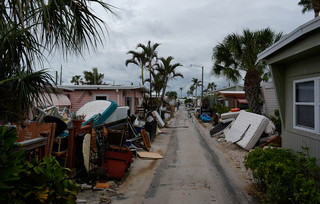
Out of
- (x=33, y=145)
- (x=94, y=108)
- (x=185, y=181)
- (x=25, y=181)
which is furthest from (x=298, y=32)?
(x=94, y=108)

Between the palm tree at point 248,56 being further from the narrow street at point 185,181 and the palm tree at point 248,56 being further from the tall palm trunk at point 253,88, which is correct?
the narrow street at point 185,181

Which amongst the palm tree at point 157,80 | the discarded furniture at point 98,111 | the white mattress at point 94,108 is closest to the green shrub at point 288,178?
the discarded furniture at point 98,111

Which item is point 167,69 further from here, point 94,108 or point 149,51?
point 94,108

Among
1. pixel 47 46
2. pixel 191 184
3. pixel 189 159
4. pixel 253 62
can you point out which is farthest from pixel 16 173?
pixel 253 62

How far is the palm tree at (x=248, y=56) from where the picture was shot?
10836 mm

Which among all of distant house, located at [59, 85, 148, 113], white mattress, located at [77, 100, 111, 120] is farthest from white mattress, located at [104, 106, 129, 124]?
distant house, located at [59, 85, 148, 113]

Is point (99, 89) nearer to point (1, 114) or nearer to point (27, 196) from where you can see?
point (1, 114)

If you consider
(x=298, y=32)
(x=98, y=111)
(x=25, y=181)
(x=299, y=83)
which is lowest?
(x=25, y=181)

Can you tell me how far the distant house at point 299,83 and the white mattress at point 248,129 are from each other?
258 cm

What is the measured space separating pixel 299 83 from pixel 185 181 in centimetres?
363

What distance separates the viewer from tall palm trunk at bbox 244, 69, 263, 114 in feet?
36.8

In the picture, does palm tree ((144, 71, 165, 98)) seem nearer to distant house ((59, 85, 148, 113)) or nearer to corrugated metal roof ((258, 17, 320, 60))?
distant house ((59, 85, 148, 113))

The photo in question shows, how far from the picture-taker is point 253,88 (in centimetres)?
1130

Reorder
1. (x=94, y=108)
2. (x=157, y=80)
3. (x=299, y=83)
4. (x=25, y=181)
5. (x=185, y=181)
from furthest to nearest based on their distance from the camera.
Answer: (x=157, y=80), (x=94, y=108), (x=185, y=181), (x=299, y=83), (x=25, y=181)
